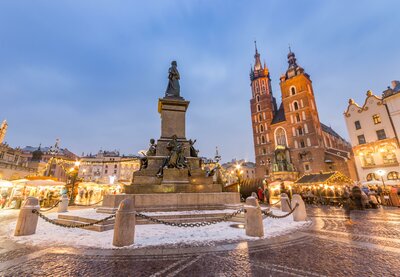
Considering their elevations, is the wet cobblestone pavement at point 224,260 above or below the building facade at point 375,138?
below

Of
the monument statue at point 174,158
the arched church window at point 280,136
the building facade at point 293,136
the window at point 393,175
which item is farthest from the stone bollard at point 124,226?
the arched church window at point 280,136

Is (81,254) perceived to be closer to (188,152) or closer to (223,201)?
(223,201)

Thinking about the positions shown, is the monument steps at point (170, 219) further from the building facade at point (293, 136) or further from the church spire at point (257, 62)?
the church spire at point (257, 62)

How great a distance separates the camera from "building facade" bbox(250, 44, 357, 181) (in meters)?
46.3

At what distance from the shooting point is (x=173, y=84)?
14250mm

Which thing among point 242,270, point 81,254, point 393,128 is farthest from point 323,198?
point 81,254

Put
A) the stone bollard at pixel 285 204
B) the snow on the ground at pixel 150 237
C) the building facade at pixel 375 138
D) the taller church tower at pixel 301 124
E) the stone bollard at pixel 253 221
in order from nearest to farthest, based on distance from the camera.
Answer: the snow on the ground at pixel 150 237
the stone bollard at pixel 253 221
the stone bollard at pixel 285 204
the building facade at pixel 375 138
the taller church tower at pixel 301 124

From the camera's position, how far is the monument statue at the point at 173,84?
45.3ft

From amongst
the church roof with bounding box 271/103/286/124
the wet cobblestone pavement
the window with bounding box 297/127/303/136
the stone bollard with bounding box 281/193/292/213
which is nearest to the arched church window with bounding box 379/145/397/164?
the window with bounding box 297/127/303/136

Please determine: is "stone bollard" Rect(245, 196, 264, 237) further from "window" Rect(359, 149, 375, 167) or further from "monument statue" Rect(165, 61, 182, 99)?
"window" Rect(359, 149, 375, 167)

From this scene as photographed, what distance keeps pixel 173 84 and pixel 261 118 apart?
5461 centimetres

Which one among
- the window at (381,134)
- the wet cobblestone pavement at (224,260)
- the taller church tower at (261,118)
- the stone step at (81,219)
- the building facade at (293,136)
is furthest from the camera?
the taller church tower at (261,118)

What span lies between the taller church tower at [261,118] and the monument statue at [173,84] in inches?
1891

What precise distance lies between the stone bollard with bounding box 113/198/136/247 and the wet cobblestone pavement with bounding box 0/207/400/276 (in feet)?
1.33
